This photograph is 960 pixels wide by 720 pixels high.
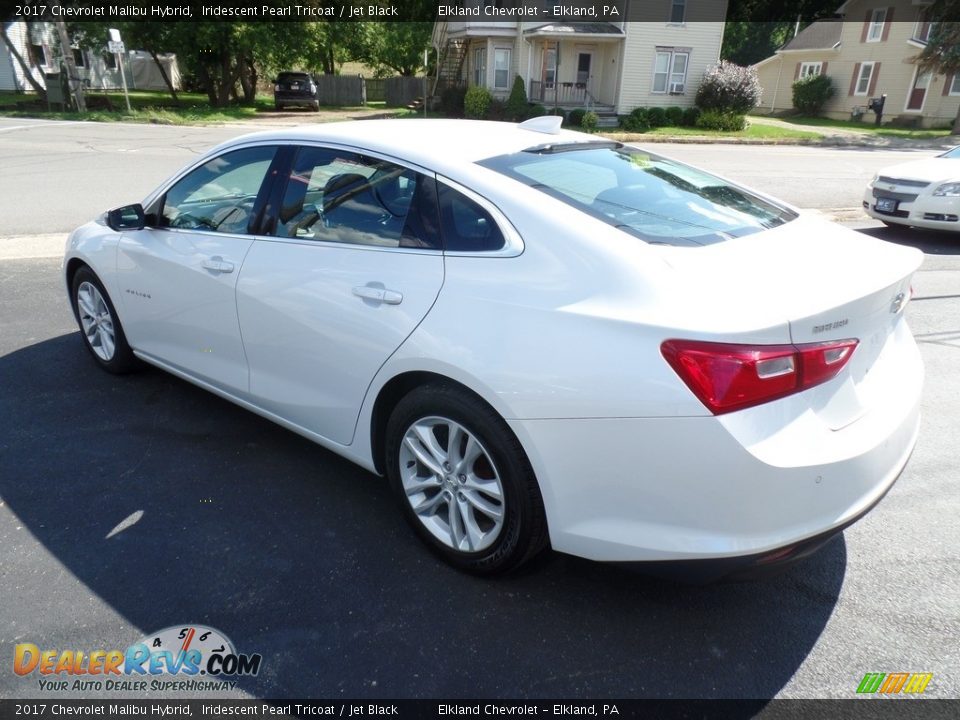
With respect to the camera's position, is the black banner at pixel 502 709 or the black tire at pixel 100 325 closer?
the black banner at pixel 502 709

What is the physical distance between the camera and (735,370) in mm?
2041

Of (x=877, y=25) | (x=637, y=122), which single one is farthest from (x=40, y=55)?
(x=877, y=25)

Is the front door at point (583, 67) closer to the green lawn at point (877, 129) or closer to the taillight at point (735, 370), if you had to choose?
the green lawn at point (877, 129)

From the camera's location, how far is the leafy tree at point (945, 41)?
29.8 metres

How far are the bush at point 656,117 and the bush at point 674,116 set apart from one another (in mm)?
397

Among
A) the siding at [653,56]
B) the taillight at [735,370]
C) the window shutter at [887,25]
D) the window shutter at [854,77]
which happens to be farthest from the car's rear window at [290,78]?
the taillight at [735,370]

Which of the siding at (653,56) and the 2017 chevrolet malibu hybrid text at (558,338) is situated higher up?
the siding at (653,56)

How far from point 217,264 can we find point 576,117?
88.1ft

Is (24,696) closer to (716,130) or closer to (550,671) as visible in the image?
(550,671)

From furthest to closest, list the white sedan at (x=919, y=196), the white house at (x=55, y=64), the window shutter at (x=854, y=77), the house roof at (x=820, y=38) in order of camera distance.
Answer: the house roof at (x=820, y=38), the window shutter at (x=854, y=77), the white house at (x=55, y=64), the white sedan at (x=919, y=196)

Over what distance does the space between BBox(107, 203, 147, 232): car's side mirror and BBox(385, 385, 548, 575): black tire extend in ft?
7.02

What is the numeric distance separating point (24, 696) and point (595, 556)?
190cm

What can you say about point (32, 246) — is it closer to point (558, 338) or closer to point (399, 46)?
point (558, 338)

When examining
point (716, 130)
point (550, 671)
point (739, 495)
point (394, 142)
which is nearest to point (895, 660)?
point (739, 495)
